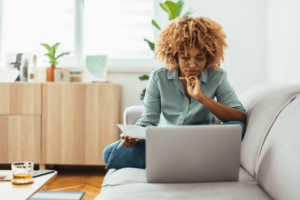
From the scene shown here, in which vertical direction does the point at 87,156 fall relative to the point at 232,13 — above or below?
below

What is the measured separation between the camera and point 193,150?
824mm

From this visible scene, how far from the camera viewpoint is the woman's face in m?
1.22

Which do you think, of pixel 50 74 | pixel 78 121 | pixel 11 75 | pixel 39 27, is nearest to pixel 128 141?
pixel 78 121

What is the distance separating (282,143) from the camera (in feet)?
2.62

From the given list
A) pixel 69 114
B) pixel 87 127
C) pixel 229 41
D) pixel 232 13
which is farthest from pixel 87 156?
pixel 232 13

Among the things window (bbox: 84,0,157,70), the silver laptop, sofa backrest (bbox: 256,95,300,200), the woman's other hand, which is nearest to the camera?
sofa backrest (bbox: 256,95,300,200)

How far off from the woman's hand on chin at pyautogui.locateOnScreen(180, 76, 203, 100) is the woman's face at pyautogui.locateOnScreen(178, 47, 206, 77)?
0.02 m

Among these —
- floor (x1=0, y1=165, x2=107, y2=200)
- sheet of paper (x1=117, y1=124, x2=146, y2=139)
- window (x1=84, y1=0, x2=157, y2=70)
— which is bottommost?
floor (x1=0, y1=165, x2=107, y2=200)

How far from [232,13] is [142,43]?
912mm

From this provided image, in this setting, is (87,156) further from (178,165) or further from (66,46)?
(178,165)

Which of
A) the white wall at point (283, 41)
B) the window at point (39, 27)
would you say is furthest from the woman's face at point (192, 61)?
the window at point (39, 27)

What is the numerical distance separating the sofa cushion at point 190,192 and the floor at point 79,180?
3.72 ft

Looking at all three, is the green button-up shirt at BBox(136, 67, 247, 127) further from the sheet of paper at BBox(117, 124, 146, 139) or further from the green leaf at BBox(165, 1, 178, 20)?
the green leaf at BBox(165, 1, 178, 20)

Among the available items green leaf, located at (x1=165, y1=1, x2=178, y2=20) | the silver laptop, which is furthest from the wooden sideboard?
the silver laptop
